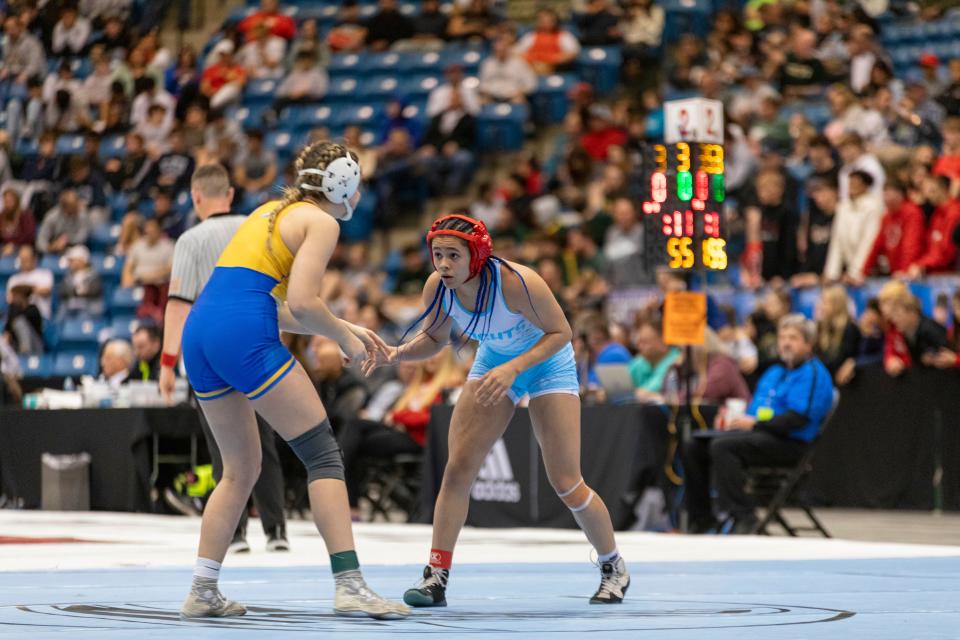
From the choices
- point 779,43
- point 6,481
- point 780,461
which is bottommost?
point 6,481

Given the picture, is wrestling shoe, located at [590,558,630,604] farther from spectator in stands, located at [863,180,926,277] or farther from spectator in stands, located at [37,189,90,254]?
spectator in stands, located at [37,189,90,254]

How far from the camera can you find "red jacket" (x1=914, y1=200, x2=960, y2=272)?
14.0m

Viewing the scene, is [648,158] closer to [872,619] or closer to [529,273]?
[529,273]

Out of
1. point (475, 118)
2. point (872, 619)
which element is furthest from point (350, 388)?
point (872, 619)

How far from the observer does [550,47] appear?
68.5ft

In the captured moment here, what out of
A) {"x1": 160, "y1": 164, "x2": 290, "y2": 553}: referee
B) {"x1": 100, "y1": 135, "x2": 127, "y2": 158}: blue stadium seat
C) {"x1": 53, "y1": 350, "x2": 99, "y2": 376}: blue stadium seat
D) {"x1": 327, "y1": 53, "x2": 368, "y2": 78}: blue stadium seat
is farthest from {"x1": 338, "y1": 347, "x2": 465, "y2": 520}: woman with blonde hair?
{"x1": 100, "y1": 135, "x2": 127, "y2": 158}: blue stadium seat

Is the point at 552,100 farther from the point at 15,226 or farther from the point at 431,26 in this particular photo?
the point at 15,226

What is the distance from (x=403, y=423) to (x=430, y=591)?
7.68 metres

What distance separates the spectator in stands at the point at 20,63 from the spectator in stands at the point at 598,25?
840 cm

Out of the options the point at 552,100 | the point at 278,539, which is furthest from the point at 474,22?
the point at 278,539

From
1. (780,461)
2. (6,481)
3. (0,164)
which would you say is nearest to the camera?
(780,461)

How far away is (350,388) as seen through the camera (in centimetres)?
1407

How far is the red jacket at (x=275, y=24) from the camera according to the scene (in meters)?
23.2

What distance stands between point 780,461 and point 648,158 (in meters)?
2.33
